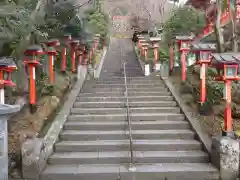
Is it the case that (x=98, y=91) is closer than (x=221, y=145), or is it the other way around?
(x=221, y=145)

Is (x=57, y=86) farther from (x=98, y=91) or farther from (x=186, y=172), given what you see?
(x=186, y=172)

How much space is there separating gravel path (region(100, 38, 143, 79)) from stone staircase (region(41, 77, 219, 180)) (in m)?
5.49

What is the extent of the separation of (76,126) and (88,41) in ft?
26.1

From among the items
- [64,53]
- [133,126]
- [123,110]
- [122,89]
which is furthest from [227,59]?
[64,53]

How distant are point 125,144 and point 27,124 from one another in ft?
7.71

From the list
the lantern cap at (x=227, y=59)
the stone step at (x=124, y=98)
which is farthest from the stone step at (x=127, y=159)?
the stone step at (x=124, y=98)

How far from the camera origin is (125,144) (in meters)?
6.14

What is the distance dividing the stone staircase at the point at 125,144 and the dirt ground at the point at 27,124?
514mm

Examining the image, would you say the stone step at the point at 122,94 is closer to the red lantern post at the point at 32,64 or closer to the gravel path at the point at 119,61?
the red lantern post at the point at 32,64

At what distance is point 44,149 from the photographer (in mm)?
5477

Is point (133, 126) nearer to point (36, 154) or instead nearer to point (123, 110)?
point (123, 110)

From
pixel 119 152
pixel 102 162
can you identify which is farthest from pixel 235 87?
pixel 102 162

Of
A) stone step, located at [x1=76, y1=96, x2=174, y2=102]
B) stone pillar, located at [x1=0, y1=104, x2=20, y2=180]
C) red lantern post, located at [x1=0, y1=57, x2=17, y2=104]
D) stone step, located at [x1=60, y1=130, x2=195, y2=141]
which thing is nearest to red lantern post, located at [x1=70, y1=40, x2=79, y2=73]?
stone step, located at [x1=76, y1=96, x2=174, y2=102]

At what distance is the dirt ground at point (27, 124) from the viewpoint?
522 cm
